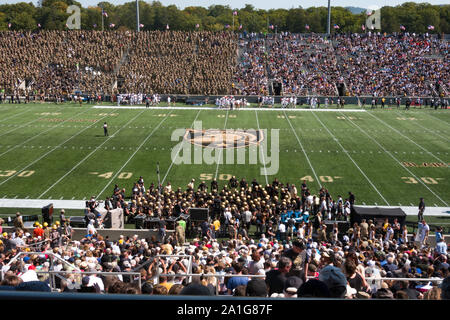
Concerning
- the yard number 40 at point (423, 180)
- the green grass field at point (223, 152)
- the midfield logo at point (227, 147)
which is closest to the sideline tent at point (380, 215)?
the green grass field at point (223, 152)

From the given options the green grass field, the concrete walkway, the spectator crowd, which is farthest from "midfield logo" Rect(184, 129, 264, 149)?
the concrete walkway

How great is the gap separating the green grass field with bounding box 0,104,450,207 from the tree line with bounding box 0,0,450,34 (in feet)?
197

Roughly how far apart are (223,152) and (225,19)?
358 feet

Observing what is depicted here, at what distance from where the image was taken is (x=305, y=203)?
63.5 ft

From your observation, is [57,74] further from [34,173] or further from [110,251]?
[110,251]

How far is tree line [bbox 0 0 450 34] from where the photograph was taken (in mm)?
102688

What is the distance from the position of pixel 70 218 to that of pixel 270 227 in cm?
736

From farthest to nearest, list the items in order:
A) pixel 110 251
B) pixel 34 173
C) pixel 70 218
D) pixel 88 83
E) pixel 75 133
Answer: pixel 88 83, pixel 75 133, pixel 34 173, pixel 70 218, pixel 110 251

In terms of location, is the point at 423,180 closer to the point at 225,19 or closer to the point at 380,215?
the point at 380,215

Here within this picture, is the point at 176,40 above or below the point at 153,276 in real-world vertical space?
above
